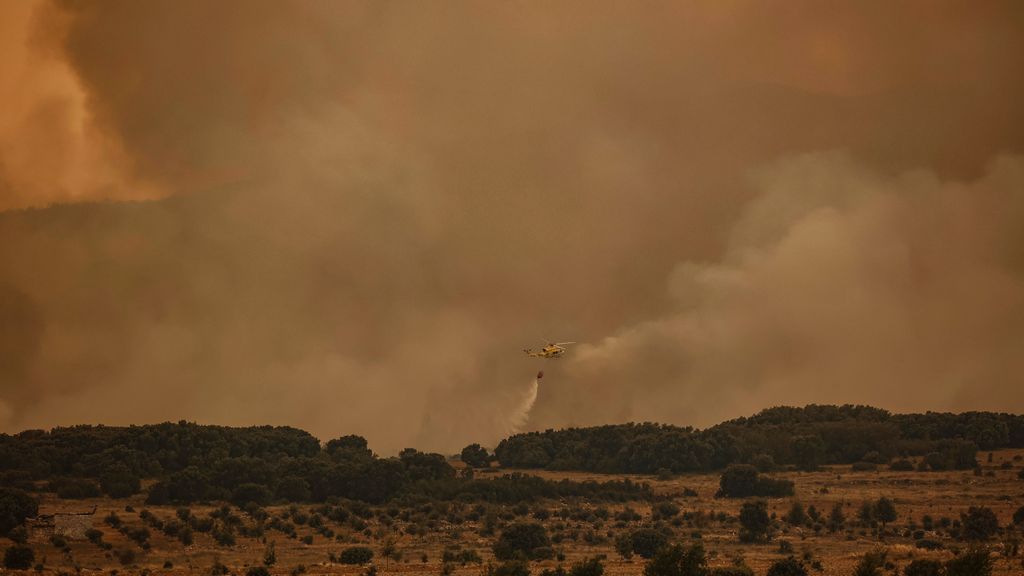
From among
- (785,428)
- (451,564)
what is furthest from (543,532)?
(785,428)

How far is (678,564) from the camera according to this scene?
313 ft

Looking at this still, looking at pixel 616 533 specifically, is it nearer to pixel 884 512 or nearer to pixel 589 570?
pixel 884 512

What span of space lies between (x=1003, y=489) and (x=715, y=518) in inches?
1272

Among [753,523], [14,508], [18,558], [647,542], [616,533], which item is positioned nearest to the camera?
[18,558]

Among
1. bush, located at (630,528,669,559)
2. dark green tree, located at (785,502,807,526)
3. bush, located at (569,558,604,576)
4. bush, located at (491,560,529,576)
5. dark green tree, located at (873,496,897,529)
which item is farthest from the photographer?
dark green tree, located at (785,502,807,526)

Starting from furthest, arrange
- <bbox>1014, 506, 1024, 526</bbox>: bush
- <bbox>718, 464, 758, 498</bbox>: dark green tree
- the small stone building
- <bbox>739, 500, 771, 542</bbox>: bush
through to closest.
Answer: <bbox>718, 464, 758, 498</bbox>: dark green tree, <bbox>1014, 506, 1024, 526</bbox>: bush, <bbox>739, 500, 771, 542</bbox>: bush, the small stone building

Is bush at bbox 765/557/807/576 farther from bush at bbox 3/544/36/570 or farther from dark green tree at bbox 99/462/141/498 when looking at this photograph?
dark green tree at bbox 99/462/141/498

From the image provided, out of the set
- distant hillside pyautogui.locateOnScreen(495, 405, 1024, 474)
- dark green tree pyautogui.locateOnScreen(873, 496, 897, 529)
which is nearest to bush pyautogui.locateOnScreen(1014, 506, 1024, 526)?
dark green tree pyautogui.locateOnScreen(873, 496, 897, 529)

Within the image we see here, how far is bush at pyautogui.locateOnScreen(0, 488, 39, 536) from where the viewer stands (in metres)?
114

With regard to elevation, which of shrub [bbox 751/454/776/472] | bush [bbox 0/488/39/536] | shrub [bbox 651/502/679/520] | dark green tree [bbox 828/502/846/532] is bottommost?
dark green tree [bbox 828/502/846/532]

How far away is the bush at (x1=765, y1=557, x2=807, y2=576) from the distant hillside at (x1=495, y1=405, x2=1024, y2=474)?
6547 centimetres

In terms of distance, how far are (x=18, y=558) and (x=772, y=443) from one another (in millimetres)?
99176

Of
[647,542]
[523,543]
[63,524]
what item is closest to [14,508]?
[63,524]

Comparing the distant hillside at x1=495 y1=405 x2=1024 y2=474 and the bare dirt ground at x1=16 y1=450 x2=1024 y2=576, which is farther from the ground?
the distant hillside at x1=495 y1=405 x2=1024 y2=474
